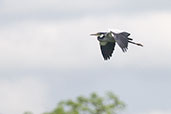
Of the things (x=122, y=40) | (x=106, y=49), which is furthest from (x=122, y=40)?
(x=106, y=49)

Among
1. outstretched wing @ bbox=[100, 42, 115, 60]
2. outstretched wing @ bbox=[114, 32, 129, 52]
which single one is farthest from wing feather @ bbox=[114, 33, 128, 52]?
outstretched wing @ bbox=[100, 42, 115, 60]

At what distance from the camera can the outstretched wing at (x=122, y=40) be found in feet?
141

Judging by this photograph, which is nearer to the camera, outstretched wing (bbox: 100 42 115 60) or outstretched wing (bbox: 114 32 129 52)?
outstretched wing (bbox: 114 32 129 52)

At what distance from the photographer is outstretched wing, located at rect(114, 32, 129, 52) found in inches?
1692

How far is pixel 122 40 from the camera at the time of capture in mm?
43656

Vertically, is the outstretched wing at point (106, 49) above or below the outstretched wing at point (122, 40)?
above

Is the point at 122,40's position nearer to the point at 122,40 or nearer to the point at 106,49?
the point at 122,40

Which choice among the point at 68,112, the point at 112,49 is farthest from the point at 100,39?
the point at 68,112

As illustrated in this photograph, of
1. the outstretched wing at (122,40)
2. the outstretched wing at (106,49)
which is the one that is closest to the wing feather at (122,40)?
the outstretched wing at (122,40)

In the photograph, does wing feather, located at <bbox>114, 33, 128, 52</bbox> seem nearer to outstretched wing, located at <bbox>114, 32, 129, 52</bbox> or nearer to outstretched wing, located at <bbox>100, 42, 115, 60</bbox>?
outstretched wing, located at <bbox>114, 32, 129, 52</bbox>

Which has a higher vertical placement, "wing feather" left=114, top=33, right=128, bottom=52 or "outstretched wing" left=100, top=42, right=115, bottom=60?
"outstretched wing" left=100, top=42, right=115, bottom=60

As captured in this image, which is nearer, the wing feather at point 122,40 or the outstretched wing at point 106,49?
the wing feather at point 122,40

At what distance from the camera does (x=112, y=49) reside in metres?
46.5

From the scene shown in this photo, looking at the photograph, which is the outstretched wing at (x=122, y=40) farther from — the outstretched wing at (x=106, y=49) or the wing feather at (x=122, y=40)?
the outstretched wing at (x=106, y=49)
